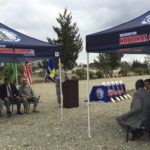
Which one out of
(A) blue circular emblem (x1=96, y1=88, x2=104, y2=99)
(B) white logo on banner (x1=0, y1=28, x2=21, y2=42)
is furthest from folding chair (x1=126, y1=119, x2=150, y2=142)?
(A) blue circular emblem (x1=96, y1=88, x2=104, y2=99)

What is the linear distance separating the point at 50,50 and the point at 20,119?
2.19 metres

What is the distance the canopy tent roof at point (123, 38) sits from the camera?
12.3ft

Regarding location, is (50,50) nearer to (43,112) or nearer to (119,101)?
(43,112)

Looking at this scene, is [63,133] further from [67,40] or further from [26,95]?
[67,40]

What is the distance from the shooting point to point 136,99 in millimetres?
4027

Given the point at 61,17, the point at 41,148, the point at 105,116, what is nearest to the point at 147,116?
the point at 41,148

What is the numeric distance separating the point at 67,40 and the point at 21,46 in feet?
67.0

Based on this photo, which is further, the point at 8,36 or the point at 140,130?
the point at 8,36

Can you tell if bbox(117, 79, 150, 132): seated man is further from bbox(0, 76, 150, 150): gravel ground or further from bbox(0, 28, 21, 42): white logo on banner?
bbox(0, 28, 21, 42): white logo on banner

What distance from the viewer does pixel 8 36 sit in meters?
5.89

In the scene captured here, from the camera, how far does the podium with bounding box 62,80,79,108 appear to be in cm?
825

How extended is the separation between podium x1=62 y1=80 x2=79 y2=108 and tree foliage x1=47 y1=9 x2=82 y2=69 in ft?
57.1

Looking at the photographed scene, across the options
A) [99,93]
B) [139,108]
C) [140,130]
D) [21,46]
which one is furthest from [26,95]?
[139,108]

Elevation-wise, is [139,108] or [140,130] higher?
[139,108]
